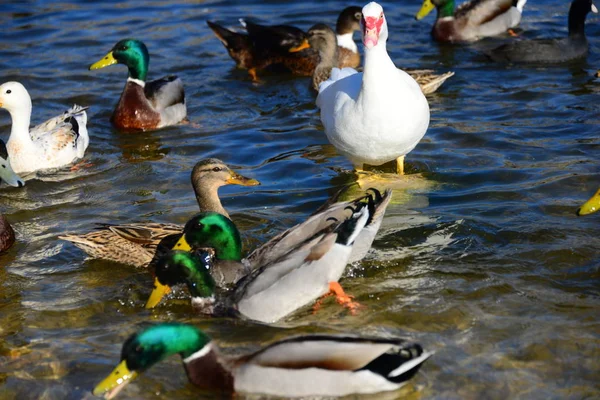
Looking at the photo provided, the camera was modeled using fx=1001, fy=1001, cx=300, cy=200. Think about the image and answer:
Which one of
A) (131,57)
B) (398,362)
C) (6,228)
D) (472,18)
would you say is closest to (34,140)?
(131,57)

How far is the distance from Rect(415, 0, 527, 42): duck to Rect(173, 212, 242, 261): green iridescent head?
718cm

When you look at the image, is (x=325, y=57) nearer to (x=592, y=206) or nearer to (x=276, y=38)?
(x=276, y=38)

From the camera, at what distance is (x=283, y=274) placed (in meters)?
5.73

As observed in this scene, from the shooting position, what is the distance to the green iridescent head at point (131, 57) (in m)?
10.5

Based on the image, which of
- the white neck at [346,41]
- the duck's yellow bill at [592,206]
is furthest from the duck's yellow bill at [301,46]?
the duck's yellow bill at [592,206]

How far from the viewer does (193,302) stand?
19.3 ft

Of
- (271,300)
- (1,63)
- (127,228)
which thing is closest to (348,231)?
(271,300)

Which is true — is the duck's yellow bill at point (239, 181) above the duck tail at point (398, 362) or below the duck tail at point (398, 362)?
above

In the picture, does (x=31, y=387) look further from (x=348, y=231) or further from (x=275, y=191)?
(x=275, y=191)

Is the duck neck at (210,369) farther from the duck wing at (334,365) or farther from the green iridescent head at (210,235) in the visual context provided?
the green iridescent head at (210,235)

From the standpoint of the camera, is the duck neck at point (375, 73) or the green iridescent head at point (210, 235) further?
the duck neck at point (375, 73)

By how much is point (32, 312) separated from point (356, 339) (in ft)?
7.89

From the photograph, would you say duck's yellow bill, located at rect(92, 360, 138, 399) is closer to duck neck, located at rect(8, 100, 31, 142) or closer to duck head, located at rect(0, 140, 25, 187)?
duck head, located at rect(0, 140, 25, 187)

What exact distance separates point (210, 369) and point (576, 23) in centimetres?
822
